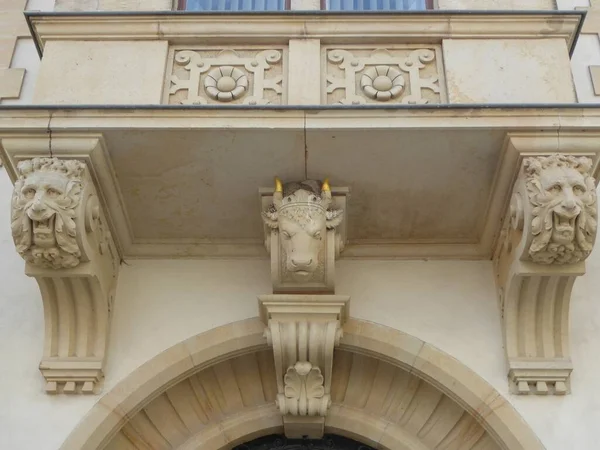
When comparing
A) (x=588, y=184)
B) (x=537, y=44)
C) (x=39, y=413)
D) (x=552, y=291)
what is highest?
(x=537, y=44)

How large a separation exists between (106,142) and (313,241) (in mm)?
1238

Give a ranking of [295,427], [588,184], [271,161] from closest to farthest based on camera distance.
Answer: [588,184]
[271,161]
[295,427]

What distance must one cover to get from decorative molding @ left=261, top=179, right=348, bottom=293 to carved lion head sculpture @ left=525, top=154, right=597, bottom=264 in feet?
3.49

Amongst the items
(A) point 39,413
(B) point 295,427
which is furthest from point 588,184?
(A) point 39,413

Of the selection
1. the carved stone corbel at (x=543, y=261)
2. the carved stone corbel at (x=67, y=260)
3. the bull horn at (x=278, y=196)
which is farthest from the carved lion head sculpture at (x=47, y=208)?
the carved stone corbel at (x=543, y=261)

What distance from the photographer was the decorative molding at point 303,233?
184 inches

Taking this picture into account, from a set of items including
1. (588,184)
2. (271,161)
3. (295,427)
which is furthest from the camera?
(295,427)

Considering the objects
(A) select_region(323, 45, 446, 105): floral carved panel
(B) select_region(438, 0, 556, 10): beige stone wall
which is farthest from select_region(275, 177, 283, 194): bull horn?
(B) select_region(438, 0, 556, 10): beige stone wall

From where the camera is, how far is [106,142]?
4648 mm

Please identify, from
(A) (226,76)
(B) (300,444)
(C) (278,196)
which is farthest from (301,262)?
(B) (300,444)

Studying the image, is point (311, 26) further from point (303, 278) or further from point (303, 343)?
point (303, 343)

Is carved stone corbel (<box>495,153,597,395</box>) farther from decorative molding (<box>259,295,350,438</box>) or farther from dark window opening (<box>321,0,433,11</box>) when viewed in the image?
dark window opening (<box>321,0,433,11</box>)

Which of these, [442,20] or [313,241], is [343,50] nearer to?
[442,20]

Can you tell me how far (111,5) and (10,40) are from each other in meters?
1.31
